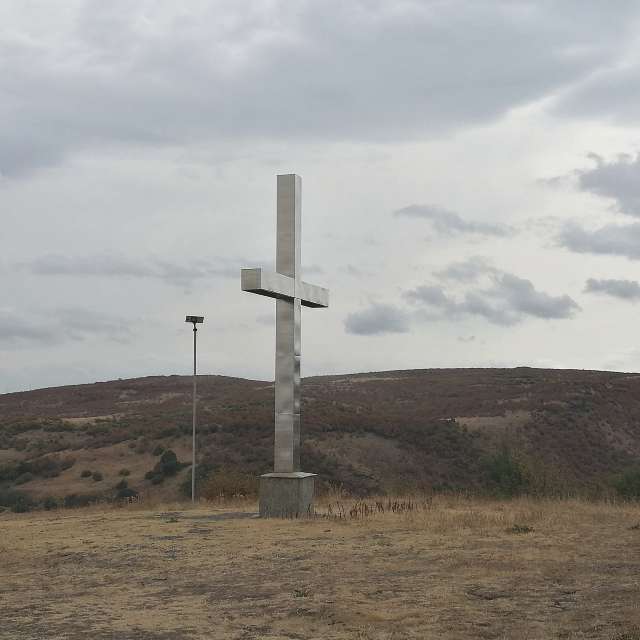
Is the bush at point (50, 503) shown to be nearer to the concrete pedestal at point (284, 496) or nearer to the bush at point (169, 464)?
the bush at point (169, 464)

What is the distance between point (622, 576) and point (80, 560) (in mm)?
8199

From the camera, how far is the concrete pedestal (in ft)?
63.5

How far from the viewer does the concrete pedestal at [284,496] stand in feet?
63.5

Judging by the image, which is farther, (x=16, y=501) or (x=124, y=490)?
(x=124, y=490)

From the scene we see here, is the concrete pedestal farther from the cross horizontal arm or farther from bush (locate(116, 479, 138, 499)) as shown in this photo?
bush (locate(116, 479, 138, 499))

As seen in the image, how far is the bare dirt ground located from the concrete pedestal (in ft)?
2.96

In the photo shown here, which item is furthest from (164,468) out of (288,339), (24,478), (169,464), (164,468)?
(288,339)

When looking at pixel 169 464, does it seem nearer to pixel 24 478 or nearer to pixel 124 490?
pixel 124 490

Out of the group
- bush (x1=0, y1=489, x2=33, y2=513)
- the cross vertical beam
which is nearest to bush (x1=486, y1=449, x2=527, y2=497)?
the cross vertical beam

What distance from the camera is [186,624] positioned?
31.7 ft

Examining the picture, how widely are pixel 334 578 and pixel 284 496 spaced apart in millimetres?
7615

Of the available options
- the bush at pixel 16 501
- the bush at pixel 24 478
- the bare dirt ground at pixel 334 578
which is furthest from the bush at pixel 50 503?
the bare dirt ground at pixel 334 578

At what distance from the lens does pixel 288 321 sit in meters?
20.0

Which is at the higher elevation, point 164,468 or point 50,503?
point 164,468
